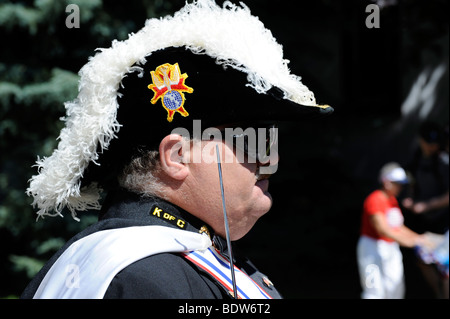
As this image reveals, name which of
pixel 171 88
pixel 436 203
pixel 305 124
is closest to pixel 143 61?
pixel 171 88

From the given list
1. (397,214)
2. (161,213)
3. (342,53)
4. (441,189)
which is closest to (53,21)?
(397,214)

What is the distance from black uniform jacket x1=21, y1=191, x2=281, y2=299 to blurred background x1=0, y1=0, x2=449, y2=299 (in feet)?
10.3

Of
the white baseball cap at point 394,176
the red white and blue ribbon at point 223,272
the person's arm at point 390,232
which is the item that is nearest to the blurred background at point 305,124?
the person's arm at point 390,232

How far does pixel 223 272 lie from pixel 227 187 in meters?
0.26

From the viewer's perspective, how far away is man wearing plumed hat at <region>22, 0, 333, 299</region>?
177cm

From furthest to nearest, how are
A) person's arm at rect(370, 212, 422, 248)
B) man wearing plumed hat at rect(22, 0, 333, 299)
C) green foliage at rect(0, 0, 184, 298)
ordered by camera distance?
person's arm at rect(370, 212, 422, 248) < green foliage at rect(0, 0, 184, 298) < man wearing plumed hat at rect(22, 0, 333, 299)

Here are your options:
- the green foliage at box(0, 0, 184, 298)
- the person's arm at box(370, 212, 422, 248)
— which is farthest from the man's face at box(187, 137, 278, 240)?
the person's arm at box(370, 212, 422, 248)

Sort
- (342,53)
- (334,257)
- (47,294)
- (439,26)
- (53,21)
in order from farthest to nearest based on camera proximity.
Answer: (342,53) < (334,257) < (439,26) < (53,21) < (47,294)

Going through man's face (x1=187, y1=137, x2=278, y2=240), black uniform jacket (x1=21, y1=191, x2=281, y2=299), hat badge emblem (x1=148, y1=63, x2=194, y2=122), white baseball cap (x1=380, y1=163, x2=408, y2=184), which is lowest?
white baseball cap (x1=380, y1=163, x2=408, y2=184)

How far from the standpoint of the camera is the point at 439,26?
23.7 ft

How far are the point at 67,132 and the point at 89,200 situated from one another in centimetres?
26

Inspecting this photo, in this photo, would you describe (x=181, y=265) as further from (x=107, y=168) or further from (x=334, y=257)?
(x=334, y=257)

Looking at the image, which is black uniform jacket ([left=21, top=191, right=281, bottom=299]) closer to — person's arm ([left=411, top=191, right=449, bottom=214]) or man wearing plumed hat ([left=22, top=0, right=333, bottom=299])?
man wearing plumed hat ([left=22, top=0, right=333, bottom=299])

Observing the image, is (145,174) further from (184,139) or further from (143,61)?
(143,61)
